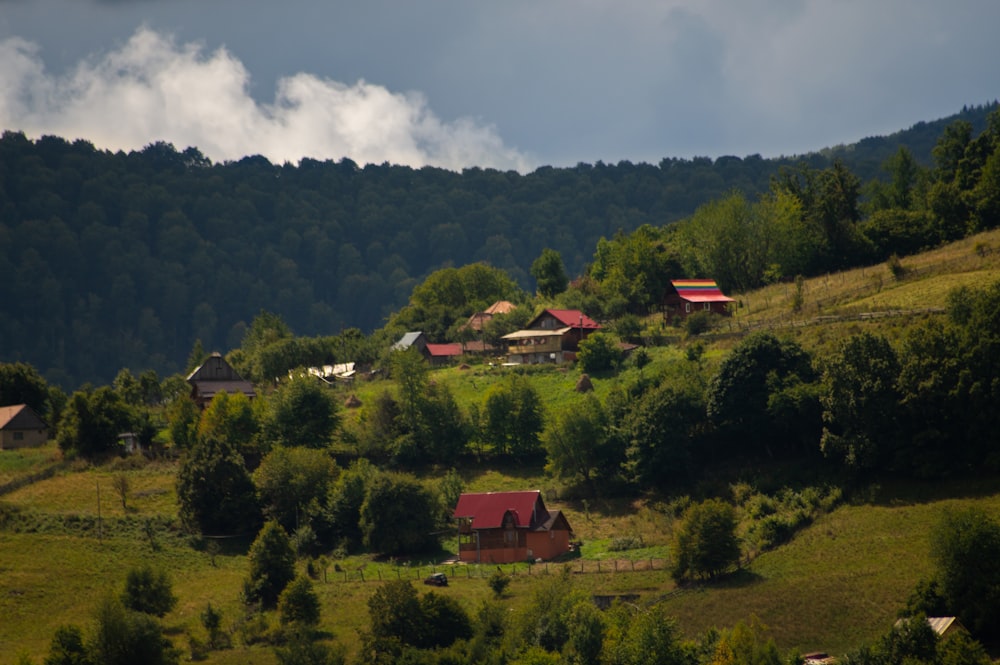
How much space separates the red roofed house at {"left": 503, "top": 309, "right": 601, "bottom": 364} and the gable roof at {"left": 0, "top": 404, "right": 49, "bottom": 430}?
38458 mm

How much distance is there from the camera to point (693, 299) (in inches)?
4112

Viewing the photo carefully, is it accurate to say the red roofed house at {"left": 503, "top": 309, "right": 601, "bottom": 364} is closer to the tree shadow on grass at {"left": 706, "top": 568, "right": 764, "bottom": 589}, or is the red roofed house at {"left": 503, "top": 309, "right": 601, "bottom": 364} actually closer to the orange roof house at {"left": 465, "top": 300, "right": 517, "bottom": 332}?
the orange roof house at {"left": 465, "top": 300, "right": 517, "bottom": 332}

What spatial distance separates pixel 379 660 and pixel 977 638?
997 inches

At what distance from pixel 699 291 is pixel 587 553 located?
140ft

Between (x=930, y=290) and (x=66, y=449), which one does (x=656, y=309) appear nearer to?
(x=930, y=290)

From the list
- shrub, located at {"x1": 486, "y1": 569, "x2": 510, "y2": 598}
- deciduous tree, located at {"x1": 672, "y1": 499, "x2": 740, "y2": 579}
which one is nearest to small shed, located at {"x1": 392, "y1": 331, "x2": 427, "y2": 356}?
shrub, located at {"x1": 486, "y1": 569, "x2": 510, "y2": 598}

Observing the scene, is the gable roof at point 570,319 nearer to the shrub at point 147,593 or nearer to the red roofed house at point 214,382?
the red roofed house at point 214,382

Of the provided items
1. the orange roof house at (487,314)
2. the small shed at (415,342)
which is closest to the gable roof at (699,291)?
the orange roof house at (487,314)

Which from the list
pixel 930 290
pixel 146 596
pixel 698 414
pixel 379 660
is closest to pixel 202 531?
pixel 146 596

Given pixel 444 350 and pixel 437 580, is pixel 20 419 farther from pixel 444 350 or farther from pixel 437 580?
pixel 437 580

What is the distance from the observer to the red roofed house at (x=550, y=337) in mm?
102938

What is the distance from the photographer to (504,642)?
55.4 meters

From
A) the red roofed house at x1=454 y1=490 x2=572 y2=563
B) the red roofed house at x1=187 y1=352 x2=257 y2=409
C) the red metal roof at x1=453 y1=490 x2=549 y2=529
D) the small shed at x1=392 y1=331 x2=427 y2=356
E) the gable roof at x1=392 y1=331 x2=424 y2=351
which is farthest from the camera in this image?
the gable roof at x1=392 y1=331 x2=424 y2=351

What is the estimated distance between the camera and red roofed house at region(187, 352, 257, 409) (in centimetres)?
10275
